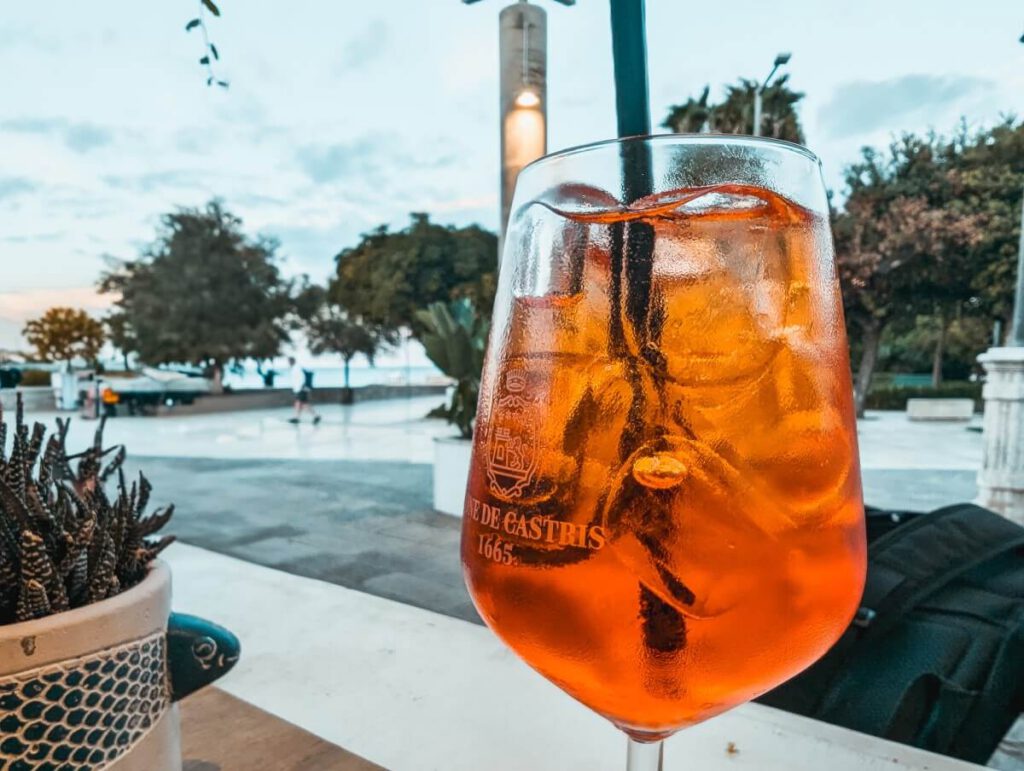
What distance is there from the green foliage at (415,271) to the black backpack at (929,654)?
17.2 m

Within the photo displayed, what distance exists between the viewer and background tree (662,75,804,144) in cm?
1393

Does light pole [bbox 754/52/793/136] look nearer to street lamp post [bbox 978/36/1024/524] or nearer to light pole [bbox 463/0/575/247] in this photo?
light pole [bbox 463/0/575/247]

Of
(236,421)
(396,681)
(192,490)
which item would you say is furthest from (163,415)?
(396,681)

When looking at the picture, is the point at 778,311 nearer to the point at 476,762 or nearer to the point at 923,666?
the point at 476,762

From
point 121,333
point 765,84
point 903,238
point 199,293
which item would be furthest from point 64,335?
point 765,84

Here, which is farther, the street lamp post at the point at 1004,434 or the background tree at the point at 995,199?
the background tree at the point at 995,199

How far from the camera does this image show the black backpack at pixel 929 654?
1.13m

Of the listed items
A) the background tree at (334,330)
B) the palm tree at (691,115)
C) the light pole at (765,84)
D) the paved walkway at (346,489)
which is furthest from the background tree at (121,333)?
the light pole at (765,84)

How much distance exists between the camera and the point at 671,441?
0.37 metres

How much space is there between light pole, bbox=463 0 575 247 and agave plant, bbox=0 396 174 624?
3829 mm

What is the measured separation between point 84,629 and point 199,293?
67.8ft

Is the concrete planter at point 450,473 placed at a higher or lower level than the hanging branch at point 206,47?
lower

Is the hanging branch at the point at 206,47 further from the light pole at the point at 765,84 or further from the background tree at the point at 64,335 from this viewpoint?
the background tree at the point at 64,335

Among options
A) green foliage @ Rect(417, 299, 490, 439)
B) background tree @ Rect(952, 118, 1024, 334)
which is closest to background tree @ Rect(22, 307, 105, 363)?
green foliage @ Rect(417, 299, 490, 439)
